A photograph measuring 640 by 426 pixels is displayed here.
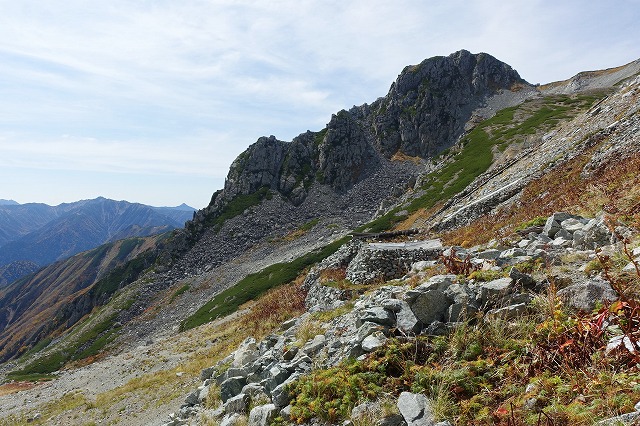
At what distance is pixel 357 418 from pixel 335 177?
10517cm

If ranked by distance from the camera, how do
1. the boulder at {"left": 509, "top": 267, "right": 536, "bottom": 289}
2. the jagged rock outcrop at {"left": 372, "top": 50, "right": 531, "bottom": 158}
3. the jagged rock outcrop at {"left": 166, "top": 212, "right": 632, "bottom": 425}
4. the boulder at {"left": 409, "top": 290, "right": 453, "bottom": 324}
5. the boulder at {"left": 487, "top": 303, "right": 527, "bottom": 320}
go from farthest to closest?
the jagged rock outcrop at {"left": 372, "top": 50, "right": 531, "bottom": 158} → the boulder at {"left": 409, "top": 290, "right": 453, "bottom": 324} → the boulder at {"left": 509, "top": 267, "right": 536, "bottom": 289} → the boulder at {"left": 487, "top": 303, "right": 527, "bottom": 320} → the jagged rock outcrop at {"left": 166, "top": 212, "right": 632, "bottom": 425}

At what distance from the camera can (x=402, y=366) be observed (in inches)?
312

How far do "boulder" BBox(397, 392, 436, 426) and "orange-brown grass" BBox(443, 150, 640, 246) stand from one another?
780 centimetres

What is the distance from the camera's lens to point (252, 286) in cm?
5844

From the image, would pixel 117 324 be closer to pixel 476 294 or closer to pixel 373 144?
pixel 476 294

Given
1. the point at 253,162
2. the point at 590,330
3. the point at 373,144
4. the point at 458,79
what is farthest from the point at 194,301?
the point at 458,79

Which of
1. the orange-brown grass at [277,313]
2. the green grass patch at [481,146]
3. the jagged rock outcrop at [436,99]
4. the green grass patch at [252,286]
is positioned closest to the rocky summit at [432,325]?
the orange-brown grass at [277,313]

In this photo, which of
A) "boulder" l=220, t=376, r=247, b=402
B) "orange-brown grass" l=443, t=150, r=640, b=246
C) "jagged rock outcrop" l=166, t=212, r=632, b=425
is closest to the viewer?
"jagged rock outcrop" l=166, t=212, r=632, b=425

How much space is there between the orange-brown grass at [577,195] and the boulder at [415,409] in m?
7.80

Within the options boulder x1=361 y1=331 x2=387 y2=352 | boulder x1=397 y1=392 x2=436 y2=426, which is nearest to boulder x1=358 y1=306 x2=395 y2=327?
boulder x1=361 y1=331 x2=387 y2=352

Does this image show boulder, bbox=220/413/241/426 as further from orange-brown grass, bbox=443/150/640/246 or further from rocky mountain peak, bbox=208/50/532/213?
rocky mountain peak, bbox=208/50/532/213

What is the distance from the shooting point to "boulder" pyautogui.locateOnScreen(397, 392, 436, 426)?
20.6 ft

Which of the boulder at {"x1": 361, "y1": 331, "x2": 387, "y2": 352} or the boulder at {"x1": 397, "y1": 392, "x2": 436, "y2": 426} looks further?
the boulder at {"x1": 361, "y1": 331, "x2": 387, "y2": 352}

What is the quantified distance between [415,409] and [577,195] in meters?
16.6
